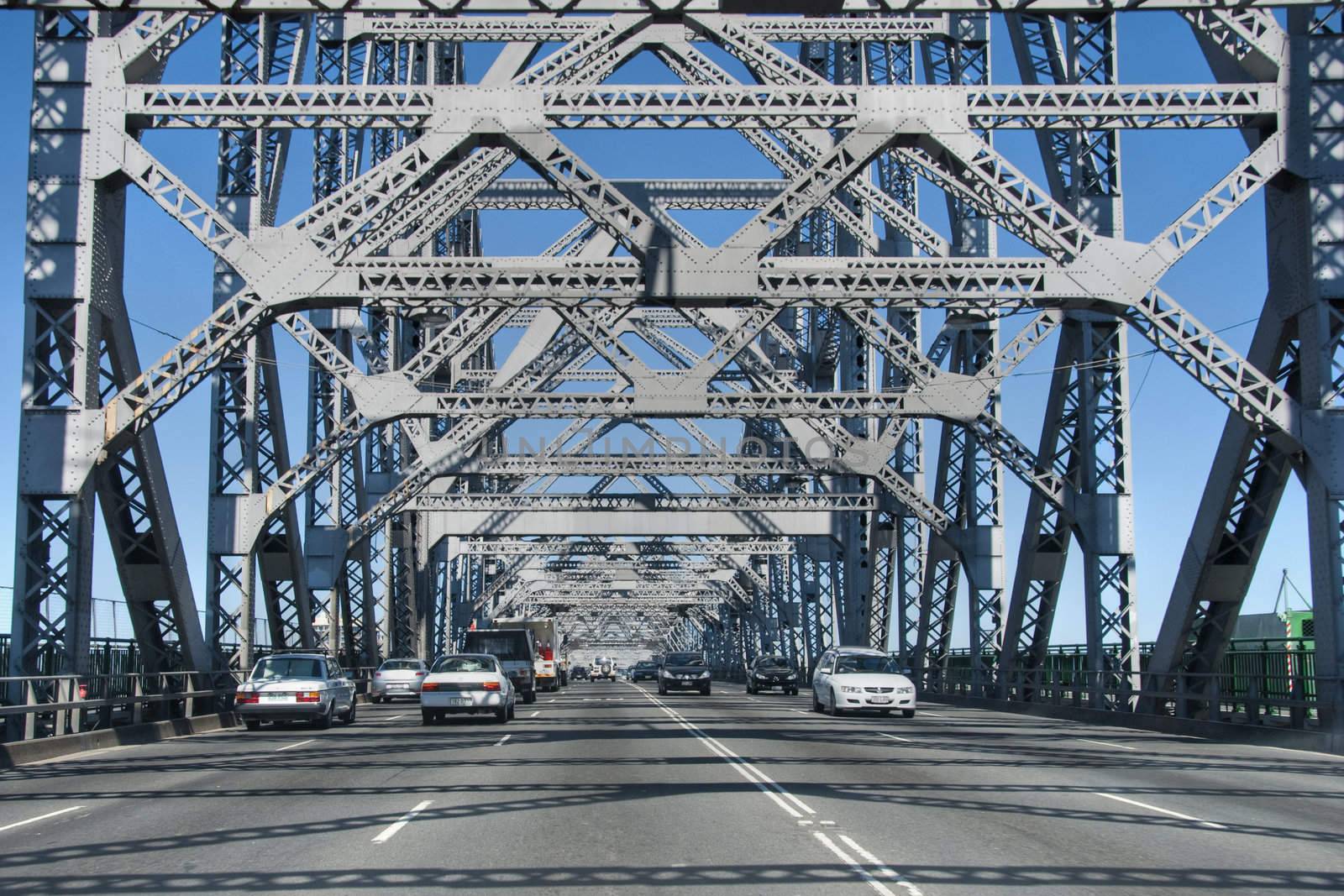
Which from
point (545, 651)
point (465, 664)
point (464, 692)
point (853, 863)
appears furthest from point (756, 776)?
point (545, 651)

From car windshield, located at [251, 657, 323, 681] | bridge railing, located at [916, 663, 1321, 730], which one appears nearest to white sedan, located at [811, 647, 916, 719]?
bridge railing, located at [916, 663, 1321, 730]

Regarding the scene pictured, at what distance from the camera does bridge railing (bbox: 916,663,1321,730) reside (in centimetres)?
2491

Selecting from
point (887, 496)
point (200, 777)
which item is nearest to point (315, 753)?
point (200, 777)

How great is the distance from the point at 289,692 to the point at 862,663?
13150 mm

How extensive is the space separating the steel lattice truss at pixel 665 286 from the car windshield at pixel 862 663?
3.30 meters

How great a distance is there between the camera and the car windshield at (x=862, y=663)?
3569 cm

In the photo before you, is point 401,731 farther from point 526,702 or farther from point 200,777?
point 526,702

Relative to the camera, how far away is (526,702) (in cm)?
4744

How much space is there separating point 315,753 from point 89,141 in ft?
33.2

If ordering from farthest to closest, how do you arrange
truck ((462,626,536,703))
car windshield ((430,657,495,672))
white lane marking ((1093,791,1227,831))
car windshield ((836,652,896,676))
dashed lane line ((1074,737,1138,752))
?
truck ((462,626,536,703)) < car windshield ((836,652,896,676)) < car windshield ((430,657,495,672)) < dashed lane line ((1074,737,1138,752)) < white lane marking ((1093,791,1227,831))

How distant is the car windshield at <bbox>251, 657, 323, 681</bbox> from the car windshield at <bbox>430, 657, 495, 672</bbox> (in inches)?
117

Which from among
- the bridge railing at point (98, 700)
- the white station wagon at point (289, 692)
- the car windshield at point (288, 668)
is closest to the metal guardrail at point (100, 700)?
the bridge railing at point (98, 700)

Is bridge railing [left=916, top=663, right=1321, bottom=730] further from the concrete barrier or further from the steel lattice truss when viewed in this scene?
the concrete barrier

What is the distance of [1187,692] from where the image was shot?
Result: 2786 centimetres
